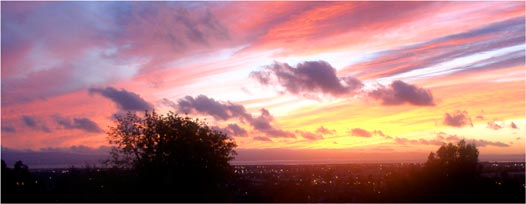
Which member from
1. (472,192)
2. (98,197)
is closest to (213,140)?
(98,197)

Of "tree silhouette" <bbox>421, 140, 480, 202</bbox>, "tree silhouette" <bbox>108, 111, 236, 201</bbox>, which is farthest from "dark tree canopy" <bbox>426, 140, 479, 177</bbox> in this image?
"tree silhouette" <bbox>108, 111, 236, 201</bbox>

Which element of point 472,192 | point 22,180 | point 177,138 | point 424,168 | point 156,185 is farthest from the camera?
point 424,168

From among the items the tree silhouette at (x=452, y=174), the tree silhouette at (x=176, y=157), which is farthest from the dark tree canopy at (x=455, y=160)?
the tree silhouette at (x=176, y=157)

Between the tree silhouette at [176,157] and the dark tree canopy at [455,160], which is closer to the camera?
the tree silhouette at [176,157]

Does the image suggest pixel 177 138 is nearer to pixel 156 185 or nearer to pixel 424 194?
pixel 156 185

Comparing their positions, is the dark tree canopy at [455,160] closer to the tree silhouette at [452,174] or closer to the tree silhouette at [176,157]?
the tree silhouette at [452,174]

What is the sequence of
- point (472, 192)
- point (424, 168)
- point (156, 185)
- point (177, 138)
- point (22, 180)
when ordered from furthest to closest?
point (424, 168) → point (22, 180) → point (472, 192) → point (177, 138) → point (156, 185)

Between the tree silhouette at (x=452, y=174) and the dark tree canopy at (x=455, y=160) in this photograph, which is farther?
the dark tree canopy at (x=455, y=160)

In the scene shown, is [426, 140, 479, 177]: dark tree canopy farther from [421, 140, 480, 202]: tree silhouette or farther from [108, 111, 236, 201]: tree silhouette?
[108, 111, 236, 201]: tree silhouette

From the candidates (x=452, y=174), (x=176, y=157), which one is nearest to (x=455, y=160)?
(x=452, y=174)
